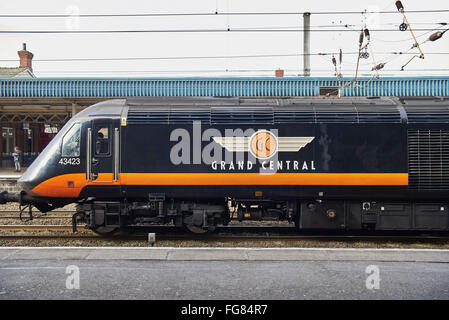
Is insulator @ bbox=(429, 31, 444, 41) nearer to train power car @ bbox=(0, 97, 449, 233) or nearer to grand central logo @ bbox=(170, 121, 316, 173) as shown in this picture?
train power car @ bbox=(0, 97, 449, 233)

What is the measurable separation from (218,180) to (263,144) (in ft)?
4.61

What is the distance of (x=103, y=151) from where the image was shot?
29.5 feet

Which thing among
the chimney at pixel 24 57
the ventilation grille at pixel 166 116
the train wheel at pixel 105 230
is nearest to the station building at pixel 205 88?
the ventilation grille at pixel 166 116

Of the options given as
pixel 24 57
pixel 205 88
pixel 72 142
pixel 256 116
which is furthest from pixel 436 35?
pixel 24 57

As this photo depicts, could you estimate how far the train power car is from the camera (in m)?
8.88

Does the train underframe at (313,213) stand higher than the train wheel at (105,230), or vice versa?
the train underframe at (313,213)

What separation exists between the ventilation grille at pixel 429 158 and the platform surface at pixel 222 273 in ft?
5.87

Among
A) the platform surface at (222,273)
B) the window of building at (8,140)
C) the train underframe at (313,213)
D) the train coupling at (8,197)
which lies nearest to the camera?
the platform surface at (222,273)

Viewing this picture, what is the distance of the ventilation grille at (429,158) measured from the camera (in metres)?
8.99

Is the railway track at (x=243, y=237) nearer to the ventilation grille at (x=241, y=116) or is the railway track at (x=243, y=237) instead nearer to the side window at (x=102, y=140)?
the side window at (x=102, y=140)

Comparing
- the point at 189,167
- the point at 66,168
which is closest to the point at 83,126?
the point at 66,168

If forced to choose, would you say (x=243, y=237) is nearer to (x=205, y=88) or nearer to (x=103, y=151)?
(x=103, y=151)

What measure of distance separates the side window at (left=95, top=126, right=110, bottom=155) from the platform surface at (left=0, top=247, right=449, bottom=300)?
7.79ft

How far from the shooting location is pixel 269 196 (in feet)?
29.3
